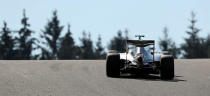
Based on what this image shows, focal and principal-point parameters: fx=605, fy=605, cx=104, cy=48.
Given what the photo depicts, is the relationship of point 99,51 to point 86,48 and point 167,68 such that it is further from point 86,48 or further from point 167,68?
point 167,68

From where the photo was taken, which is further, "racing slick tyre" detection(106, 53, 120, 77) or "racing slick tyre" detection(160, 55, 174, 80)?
"racing slick tyre" detection(106, 53, 120, 77)

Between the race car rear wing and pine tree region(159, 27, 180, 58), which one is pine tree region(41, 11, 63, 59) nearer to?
pine tree region(159, 27, 180, 58)

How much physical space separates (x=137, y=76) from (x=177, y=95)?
7.25 metres

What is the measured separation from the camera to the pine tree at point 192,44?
102m

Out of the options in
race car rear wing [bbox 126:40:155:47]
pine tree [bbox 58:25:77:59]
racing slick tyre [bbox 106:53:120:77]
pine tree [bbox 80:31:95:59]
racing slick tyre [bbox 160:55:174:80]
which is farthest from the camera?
pine tree [bbox 80:31:95:59]

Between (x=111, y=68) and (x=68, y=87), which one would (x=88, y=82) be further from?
(x=111, y=68)

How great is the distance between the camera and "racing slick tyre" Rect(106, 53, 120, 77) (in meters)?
20.2

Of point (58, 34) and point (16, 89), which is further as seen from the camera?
point (58, 34)

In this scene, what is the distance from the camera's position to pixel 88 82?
56.0 ft

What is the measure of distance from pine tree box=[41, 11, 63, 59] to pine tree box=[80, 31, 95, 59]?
717 centimetres

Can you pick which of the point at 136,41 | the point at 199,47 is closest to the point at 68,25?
the point at 199,47

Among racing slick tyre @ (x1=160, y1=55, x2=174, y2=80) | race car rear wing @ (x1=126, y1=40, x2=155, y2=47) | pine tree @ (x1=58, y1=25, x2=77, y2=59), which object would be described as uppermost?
pine tree @ (x1=58, y1=25, x2=77, y2=59)

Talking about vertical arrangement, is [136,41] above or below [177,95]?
above

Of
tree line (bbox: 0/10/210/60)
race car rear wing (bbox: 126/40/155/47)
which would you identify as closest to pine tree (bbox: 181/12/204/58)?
tree line (bbox: 0/10/210/60)
